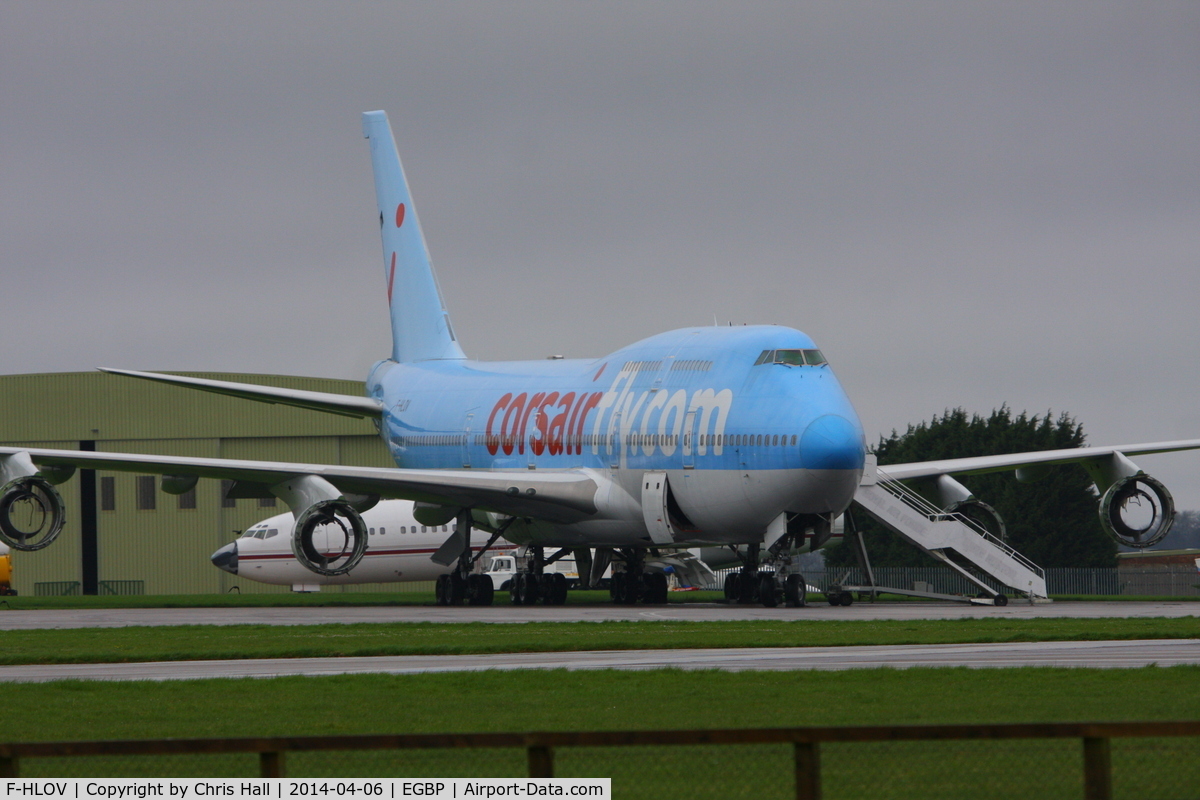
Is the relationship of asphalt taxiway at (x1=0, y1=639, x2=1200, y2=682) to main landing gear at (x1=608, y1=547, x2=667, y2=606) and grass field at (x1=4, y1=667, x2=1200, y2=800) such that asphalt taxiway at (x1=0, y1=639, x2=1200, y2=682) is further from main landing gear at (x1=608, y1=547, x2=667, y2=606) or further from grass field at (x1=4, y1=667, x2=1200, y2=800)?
main landing gear at (x1=608, y1=547, x2=667, y2=606)

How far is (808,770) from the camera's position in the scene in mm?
9117

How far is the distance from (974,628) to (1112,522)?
1469cm

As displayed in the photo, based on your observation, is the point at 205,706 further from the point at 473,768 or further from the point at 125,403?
the point at 125,403

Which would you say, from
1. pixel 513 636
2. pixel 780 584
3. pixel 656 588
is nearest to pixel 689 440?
pixel 780 584

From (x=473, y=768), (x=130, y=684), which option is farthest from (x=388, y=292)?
(x=473, y=768)

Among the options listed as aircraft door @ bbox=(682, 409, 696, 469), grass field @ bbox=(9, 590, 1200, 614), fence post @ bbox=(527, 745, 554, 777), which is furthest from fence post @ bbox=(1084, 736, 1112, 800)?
grass field @ bbox=(9, 590, 1200, 614)

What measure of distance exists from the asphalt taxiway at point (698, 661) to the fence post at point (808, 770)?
1191cm

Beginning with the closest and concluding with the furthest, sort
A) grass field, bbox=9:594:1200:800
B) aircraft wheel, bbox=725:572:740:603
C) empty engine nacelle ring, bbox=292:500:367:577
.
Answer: grass field, bbox=9:594:1200:800 → empty engine nacelle ring, bbox=292:500:367:577 → aircraft wheel, bbox=725:572:740:603

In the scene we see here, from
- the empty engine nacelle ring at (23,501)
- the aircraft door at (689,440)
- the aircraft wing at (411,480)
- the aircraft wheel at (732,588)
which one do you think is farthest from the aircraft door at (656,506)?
the empty engine nacelle ring at (23,501)

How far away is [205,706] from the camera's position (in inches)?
711

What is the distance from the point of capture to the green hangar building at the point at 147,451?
74062 mm

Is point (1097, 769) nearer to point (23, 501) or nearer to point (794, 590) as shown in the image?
point (794, 590)

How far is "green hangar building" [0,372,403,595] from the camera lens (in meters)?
74.1

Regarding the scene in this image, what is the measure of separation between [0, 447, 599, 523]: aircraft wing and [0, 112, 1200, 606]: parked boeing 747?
2.5 inches
